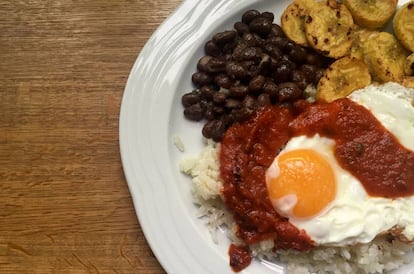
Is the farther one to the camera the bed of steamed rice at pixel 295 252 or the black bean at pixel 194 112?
the black bean at pixel 194 112

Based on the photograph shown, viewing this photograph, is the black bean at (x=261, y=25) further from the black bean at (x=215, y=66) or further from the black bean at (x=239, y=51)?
the black bean at (x=215, y=66)

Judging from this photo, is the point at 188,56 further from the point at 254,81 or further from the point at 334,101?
the point at 334,101

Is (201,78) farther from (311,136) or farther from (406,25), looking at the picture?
(406,25)

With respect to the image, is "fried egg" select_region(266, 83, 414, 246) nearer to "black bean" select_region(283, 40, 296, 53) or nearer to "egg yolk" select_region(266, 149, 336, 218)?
"egg yolk" select_region(266, 149, 336, 218)

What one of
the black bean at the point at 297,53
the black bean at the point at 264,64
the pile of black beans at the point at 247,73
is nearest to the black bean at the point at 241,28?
the pile of black beans at the point at 247,73

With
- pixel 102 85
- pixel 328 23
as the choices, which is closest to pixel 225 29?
pixel 328 23

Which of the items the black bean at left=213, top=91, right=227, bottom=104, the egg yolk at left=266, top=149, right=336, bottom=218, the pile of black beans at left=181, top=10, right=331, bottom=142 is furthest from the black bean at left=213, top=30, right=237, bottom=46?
the egg yolk at left=266, top=149, right=336, bottom=218

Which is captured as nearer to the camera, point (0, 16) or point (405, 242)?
point (405, 242)
